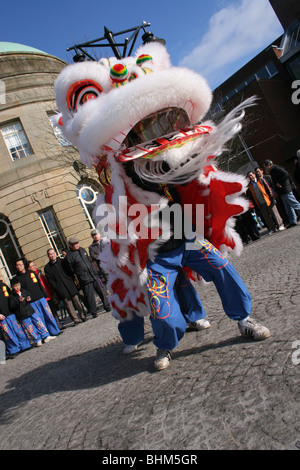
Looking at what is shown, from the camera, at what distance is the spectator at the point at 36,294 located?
6832 mm

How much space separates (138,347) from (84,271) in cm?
411

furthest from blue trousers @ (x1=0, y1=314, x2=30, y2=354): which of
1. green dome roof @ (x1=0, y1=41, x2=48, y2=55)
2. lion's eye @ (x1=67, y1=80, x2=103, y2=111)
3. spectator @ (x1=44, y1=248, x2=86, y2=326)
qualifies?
green dome roof @ (x1=0, y1=41, x2=48, y2=55)

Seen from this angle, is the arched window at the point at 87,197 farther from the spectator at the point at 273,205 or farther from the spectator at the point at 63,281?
the spectator at the point at 273,205

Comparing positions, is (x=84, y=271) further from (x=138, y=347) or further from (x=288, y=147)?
(x=288, y=147)

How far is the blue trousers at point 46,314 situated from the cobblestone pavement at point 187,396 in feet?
10.1

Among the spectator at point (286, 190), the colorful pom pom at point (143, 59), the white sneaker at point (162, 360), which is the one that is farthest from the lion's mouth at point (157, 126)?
the spectator at point (286, 190)

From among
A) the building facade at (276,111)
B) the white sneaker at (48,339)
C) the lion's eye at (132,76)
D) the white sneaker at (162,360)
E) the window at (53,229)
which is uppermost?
the building facade at (276,111)

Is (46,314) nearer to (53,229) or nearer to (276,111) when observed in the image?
(53,229)

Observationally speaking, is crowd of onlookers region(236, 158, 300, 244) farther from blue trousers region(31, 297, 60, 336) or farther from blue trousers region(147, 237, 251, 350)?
blue trousers region(147, 237, 251, 350)

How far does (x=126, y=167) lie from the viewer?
2.53 m

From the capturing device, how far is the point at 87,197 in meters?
15.3

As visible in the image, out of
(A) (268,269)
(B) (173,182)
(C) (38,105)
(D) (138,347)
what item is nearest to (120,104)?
(B) (173,182)

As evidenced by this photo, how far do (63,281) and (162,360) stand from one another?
5382mm

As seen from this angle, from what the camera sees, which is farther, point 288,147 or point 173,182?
point 288,147
